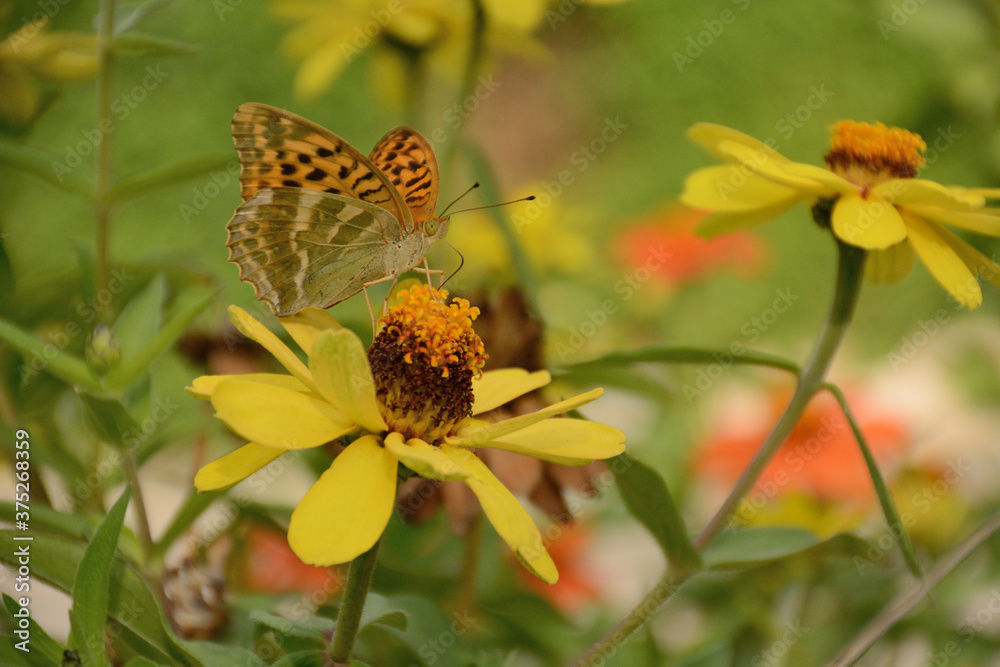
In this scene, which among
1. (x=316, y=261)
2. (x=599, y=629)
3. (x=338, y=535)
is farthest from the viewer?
(x=599, y=629)

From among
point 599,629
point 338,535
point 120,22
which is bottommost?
point 599,629

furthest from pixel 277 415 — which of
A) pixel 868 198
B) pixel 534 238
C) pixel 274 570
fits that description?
pixel 534 238

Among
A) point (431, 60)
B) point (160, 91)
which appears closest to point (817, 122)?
point (160, 91)

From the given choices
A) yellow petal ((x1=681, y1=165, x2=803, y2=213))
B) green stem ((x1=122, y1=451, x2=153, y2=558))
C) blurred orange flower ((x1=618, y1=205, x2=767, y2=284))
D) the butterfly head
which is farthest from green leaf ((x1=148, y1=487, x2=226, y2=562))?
blurred orange flower ((x1=618, y1=205, x2=767, y2=284))

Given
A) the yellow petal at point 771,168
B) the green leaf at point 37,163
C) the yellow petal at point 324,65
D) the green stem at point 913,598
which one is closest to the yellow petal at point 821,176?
the yellow petal at point 771,168

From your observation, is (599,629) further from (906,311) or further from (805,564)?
(906,311)

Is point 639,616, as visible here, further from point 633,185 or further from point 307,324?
point 633,185
